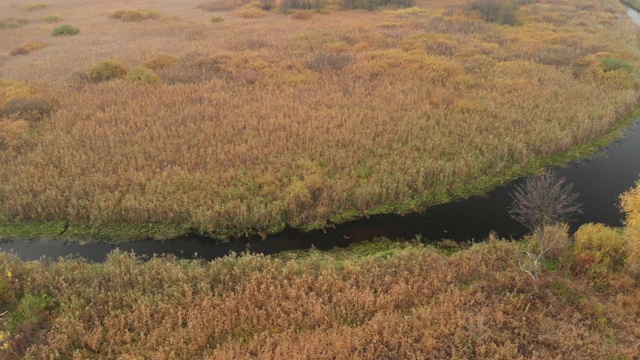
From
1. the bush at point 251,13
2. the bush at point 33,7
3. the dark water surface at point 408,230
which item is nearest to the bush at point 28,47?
the bush at point 251,13

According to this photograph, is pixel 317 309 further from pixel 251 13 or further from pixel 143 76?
pixel 251 13

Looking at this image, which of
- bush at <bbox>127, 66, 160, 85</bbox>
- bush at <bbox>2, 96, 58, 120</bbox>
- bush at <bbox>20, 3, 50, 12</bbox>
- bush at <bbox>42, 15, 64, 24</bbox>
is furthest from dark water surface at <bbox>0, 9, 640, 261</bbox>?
bush at <bbox>20, 3, 50, 12</bbox>

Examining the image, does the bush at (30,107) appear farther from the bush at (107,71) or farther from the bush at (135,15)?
the bush at (135,15)

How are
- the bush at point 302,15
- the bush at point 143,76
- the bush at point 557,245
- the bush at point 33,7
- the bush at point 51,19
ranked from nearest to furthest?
the bush at point 557,245 < the bush at point 143,76 < the bush at point 302,15 < the bush at point 51,19 < the bush at point 33,7

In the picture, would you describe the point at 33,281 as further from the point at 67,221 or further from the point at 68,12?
the point at 68,12

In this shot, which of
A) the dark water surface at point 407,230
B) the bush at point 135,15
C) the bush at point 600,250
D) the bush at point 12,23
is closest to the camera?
the bush at point 600,250
